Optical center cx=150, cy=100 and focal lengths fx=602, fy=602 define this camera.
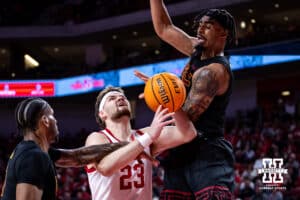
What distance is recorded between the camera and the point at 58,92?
26.5 m

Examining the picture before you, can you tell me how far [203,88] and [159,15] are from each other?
41.6 inches

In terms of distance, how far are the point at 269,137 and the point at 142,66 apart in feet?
28.3

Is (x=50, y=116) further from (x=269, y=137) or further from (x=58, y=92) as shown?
(x=58, y=92)

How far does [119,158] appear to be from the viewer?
4449 mm

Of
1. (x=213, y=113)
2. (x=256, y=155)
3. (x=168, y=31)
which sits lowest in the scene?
(x=213, y=113)

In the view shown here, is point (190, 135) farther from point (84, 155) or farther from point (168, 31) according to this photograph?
point (168, 31)

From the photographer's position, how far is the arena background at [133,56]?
16609 millimetres

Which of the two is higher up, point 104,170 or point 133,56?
point 133,56

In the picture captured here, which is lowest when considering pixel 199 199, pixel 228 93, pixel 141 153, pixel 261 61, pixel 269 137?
pixel 199 199

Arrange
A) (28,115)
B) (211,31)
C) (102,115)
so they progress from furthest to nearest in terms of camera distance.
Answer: (102,115) < (211,31) < (28,115)

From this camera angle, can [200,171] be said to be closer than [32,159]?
No

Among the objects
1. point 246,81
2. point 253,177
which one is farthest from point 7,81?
point 253,177

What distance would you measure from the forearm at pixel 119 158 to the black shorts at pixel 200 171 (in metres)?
0.36

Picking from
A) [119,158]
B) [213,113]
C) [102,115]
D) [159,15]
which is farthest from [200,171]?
[159,15]
